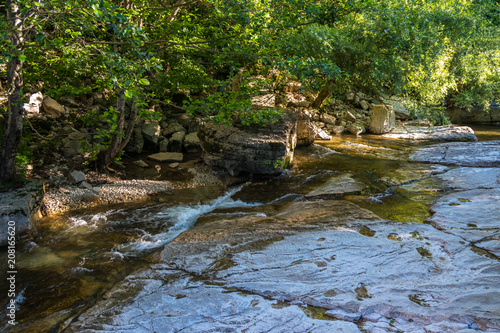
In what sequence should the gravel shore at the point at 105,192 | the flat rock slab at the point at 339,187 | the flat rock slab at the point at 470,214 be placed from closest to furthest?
the flat rock slab at the point at 470,214
the gravel shore at the point at 105,192
the flat rock slab at the point at 339,187

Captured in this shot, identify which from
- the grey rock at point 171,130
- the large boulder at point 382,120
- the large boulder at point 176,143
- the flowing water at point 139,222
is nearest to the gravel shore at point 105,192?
the flowing water at point 139,222

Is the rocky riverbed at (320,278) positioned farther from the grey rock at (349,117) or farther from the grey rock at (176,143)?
the grey rock at (349,117)

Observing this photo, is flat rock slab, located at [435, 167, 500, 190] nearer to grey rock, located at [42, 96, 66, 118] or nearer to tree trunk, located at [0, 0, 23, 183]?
tree trunk, located at [0, 0, 23, 183]

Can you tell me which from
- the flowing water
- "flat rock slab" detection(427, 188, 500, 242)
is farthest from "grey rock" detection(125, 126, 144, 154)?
"flat rock slab" detection(427, 188, 500, 242)

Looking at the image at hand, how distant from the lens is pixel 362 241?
4.97 m

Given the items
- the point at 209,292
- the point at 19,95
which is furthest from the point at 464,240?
the point at 19,95

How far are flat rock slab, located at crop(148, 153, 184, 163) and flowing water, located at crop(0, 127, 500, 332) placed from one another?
2606 mm

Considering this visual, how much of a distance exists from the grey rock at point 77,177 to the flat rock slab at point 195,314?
15.7ft

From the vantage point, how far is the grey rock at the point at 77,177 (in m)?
7.91

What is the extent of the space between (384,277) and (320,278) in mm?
803

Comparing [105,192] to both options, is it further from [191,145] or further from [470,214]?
[470,214]

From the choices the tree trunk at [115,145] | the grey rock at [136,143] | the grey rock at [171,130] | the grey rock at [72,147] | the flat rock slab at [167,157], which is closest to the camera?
the tree trunk at [115,145]

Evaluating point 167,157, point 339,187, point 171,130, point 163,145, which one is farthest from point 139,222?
point 171,130

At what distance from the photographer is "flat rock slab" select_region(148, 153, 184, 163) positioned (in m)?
10.8
